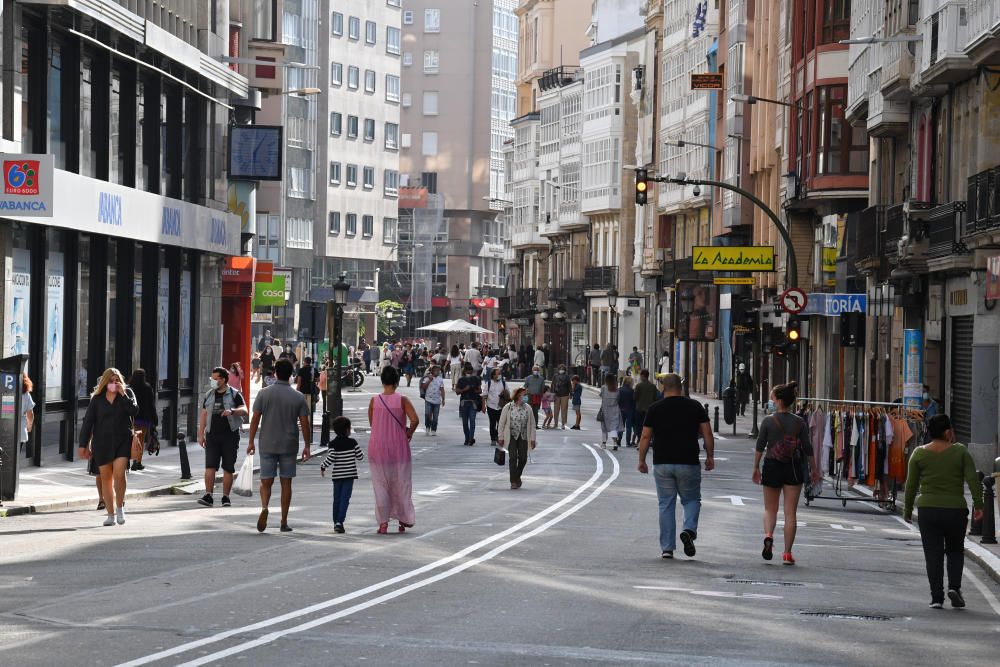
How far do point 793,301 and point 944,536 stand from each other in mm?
26996

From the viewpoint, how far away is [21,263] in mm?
29875

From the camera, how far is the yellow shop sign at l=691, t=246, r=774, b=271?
5022cm

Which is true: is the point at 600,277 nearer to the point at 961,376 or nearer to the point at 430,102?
the point at 430,102

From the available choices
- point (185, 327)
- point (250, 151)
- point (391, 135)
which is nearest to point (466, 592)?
point (185, 327)

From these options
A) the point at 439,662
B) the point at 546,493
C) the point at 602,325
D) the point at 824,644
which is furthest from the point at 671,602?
the point at 602,325

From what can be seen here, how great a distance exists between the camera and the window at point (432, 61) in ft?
528

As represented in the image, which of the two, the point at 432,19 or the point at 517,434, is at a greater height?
the point at 432,19

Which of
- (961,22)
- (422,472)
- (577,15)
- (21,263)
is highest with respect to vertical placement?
(577,15)

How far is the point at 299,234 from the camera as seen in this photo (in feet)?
381

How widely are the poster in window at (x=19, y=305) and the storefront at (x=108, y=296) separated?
0.01 m

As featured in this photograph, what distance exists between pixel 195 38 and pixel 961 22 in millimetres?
15124

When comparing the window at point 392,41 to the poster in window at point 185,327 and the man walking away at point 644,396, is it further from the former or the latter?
the poster in window at point 185,327

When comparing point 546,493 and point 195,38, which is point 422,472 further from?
point 195,38

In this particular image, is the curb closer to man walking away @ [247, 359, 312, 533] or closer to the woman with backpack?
man walking away @ [247, 359, 312, 533]
